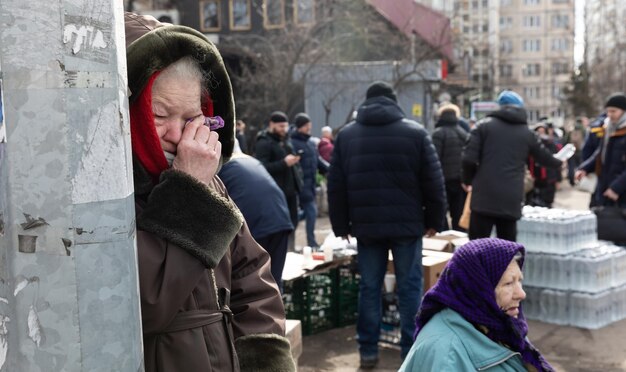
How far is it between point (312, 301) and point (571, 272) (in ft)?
8.19

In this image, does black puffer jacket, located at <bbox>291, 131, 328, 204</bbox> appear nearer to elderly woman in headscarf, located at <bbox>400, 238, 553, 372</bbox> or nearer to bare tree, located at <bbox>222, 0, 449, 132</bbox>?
elderly woman in headscarf, located at <bbox>400, 238, 553, 372</bbox>

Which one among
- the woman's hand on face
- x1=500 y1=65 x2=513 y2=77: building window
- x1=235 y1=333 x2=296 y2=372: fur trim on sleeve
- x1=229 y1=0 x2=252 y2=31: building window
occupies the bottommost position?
x1=235 y1=333 x2=296 y2=372: fur trim on sleeve

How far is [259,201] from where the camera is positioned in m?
5.47

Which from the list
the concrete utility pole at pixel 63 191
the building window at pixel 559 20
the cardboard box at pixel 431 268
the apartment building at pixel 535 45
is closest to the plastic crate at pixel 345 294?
the cardboard box at pixel 431 268

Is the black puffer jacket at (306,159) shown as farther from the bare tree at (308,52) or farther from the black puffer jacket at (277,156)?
the bare tree at (308,52)

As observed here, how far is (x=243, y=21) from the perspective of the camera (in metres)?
30.9

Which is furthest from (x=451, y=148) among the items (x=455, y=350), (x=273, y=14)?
(x=273, y=14)

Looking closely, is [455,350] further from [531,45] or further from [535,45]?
[531,45]

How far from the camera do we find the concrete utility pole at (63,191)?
112cm

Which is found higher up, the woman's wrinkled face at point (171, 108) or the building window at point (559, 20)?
the building window at point (559, 20)

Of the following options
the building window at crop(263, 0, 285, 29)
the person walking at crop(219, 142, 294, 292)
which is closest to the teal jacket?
the person walking at crop(219, 142, 294, 292)

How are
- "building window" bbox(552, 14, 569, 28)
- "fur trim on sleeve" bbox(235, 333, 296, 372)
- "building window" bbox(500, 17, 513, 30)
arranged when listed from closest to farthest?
"fur trim on sleeve" bbox(235, 333, 296, 372) < "building window" bbox(552, 14, 569, 28) < "building window" bbox(500, 17, 513, 30)

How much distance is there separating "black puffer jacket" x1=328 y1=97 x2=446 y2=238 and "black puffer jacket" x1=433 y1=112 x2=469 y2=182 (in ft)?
15.0

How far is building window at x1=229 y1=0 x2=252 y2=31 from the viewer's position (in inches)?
1211
